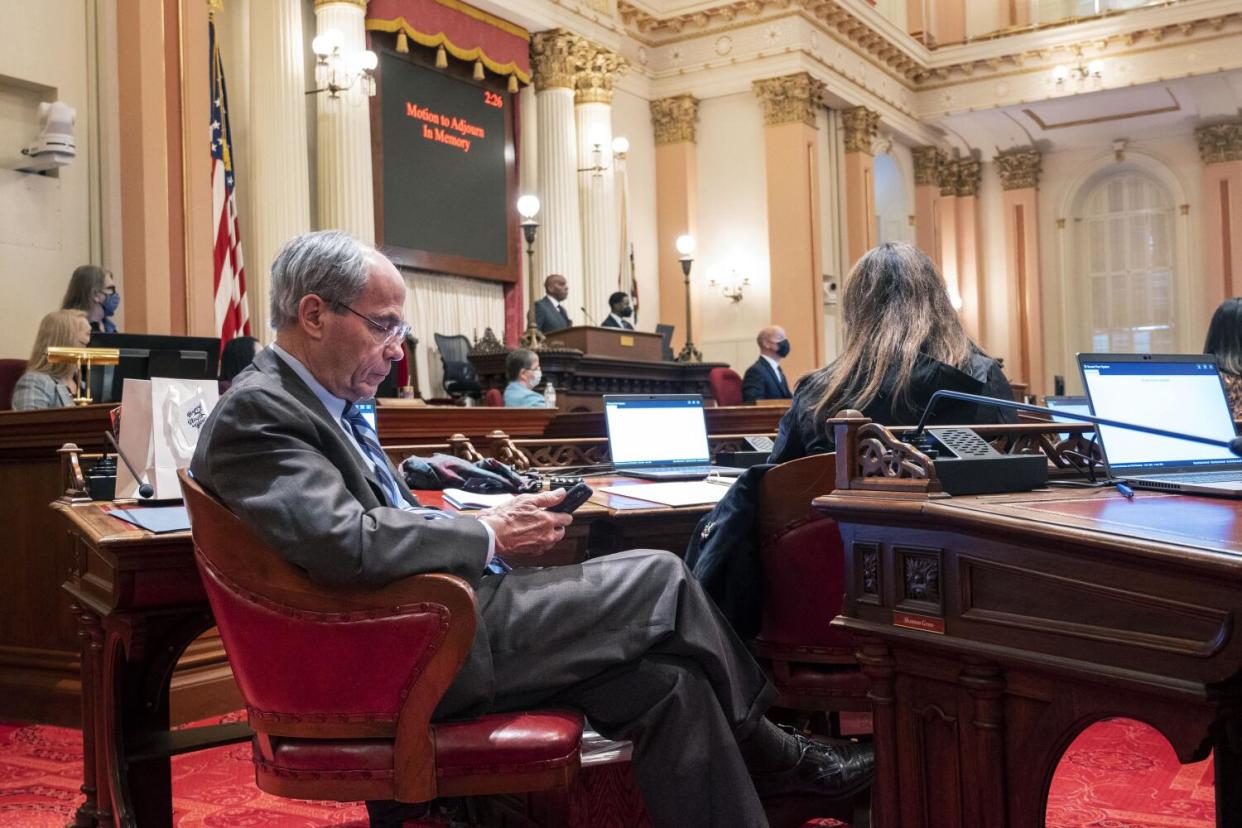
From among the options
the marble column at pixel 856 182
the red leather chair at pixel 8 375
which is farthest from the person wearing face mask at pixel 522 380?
the marble column at pixel 856 182

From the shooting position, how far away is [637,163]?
12.4m

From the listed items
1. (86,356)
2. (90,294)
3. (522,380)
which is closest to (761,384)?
(522,380)

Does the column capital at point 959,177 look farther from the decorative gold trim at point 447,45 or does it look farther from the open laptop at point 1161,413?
the open laptop at point 1161,413

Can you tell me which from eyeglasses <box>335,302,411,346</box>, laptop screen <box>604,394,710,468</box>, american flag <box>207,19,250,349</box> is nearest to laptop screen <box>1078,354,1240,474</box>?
eyeglasses <box>335,302,411,346</box>

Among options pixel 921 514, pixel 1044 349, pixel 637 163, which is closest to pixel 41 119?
pixel 921 514

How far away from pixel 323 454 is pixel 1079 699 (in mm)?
1157

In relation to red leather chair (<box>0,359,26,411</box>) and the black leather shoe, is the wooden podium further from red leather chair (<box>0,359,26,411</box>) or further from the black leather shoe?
the black leather shoe

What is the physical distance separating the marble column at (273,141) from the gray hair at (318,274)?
6.36m

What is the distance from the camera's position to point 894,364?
2416 mm

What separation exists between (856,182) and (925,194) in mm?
2634

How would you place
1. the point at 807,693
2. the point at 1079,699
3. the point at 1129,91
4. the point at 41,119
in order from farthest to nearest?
the point at 1129,91 < the point at 41,119 < the point at 807,693 < the point at 1079,699

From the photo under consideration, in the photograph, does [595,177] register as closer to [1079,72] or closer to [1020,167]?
[1079,72]

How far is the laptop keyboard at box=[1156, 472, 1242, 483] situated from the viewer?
78.2 inches

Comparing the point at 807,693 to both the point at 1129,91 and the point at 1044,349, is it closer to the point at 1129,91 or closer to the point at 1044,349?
the point at 1129,91
